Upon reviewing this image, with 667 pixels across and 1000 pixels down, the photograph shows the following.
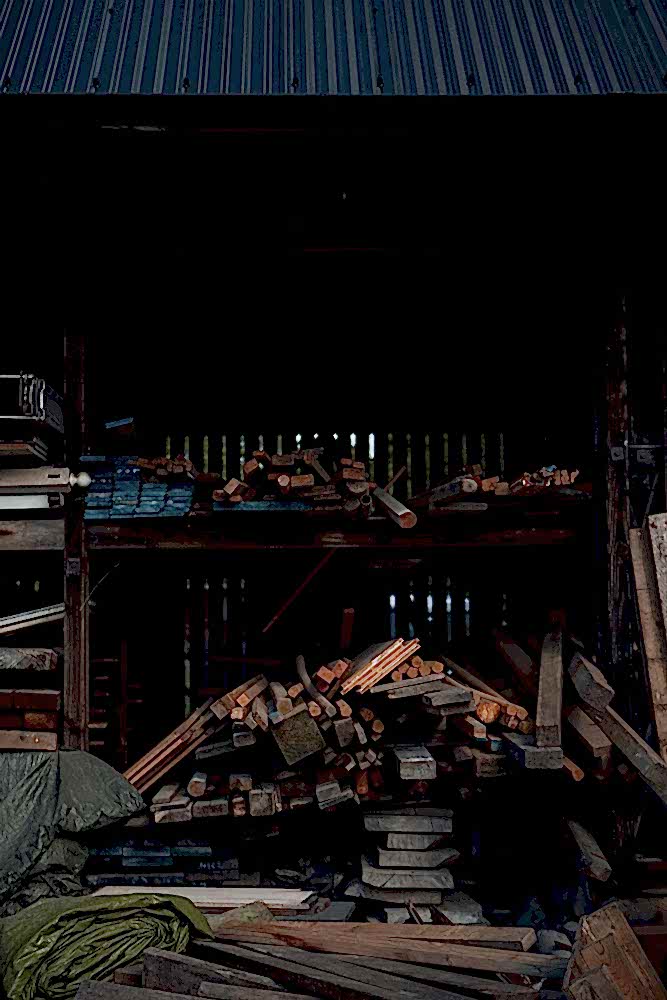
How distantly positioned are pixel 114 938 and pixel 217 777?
1.55m

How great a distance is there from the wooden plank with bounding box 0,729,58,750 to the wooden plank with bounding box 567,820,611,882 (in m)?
4.96

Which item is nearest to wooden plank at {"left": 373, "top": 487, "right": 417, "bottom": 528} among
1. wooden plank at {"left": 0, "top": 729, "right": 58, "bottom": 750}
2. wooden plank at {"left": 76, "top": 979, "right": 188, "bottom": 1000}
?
wooden plank at {"left": 76, "top": 979, "right": 188, "bottom": 1000}

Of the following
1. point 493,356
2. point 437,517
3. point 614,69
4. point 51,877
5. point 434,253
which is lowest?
point 51,877

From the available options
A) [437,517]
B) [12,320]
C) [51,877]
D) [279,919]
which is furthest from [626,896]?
[12,320]

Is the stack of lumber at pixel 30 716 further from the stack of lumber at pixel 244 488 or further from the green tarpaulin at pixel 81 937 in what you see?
the stack of lumber at pixel 244 488

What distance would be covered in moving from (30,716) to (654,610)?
19.5ft

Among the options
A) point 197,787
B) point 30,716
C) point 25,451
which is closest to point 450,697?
point 197,787

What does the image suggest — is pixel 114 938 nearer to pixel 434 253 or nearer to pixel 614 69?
pixel 434 253

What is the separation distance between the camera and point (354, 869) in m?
6.39

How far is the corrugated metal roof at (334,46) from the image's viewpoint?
4.95m

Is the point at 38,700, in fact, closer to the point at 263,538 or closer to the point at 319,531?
the point at 263,538

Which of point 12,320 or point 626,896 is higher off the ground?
point 12,320

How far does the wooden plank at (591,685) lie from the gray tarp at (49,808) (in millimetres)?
4193

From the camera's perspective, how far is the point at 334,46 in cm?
527
